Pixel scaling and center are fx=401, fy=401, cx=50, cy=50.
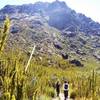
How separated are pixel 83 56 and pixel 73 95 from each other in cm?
16663

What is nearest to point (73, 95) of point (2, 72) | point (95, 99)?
point (95, 99)

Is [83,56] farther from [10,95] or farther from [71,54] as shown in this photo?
[10,95]

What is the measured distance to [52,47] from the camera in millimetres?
190125

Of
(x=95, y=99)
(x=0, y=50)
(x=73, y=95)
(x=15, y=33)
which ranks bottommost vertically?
(x=15, y=33)

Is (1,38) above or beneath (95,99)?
above

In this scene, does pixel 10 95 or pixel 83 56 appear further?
pixel 83 56

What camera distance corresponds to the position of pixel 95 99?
1628 cm

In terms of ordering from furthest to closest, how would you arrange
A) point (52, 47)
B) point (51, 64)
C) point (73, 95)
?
point (52, 47) → point (51, 64) → point (73, 95)

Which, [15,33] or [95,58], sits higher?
[15,33]

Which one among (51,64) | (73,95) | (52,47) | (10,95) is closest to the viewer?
(10,95)

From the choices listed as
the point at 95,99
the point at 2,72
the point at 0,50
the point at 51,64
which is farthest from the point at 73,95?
the point at 51,64

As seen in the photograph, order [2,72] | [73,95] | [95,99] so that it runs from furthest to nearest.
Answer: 1. [73,95]
2. [95,99]
3. [2,72]

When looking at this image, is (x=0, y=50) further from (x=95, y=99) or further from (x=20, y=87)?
(x=95, y=99)

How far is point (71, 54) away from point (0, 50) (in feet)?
610
